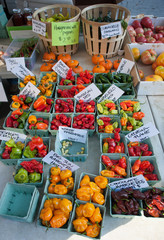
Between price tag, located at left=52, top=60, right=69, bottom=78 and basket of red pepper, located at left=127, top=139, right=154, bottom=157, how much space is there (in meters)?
1.45

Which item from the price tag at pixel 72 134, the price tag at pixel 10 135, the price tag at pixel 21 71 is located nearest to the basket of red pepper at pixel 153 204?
the price tag at pixel 72 134

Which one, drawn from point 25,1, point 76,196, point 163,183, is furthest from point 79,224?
point 25,1

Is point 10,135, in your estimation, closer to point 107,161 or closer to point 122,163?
point 107,161

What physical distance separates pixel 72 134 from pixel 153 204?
1056mm

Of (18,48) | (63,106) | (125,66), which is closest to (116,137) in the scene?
(63,106)

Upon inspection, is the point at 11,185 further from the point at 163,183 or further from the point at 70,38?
the point at 70,38

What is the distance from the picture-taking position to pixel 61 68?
8.94 ft

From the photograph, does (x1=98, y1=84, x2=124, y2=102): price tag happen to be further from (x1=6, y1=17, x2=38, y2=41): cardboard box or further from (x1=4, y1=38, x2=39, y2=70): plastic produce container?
(x1=6, y1=17, x2=38, y2=41): cardboard box

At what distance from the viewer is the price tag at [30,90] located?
7.99 ft

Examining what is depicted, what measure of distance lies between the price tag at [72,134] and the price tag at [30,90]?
0.73 meters

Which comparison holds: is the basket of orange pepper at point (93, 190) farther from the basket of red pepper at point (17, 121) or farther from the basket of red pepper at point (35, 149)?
the basket of red pepper at point (17, 121)

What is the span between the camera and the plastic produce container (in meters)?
2.97

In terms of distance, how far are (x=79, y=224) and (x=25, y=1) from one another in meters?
3.82

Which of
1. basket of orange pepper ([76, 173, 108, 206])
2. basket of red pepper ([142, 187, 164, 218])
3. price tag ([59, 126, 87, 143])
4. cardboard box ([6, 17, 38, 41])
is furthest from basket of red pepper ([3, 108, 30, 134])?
cardboard box ([6, 17, 38, 41])
